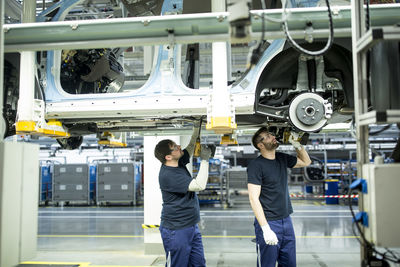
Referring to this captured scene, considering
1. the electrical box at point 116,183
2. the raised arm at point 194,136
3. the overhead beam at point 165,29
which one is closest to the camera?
the overhead beam at point 165,29

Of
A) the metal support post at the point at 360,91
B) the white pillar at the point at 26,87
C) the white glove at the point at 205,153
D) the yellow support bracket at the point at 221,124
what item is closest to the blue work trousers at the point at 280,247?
the white glove at the point at 205,153

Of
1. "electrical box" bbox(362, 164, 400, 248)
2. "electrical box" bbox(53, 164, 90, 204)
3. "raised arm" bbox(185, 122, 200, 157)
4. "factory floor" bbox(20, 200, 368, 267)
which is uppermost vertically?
"raised arm" bbox(185, 122, 200, 157)

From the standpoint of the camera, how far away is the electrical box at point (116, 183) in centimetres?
1377

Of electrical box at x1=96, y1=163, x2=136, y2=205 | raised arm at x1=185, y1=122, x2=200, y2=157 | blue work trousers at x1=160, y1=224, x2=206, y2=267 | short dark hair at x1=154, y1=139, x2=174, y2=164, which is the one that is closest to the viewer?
blue work trousers at x1=160, y1=224, x2=206, y2=267

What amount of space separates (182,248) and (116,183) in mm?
11194

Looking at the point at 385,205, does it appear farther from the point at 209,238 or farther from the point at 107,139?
the point at 209,238

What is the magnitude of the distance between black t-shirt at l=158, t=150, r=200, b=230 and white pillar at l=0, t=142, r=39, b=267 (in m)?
1.51

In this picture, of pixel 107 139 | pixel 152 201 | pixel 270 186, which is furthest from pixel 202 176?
pixel 152 201

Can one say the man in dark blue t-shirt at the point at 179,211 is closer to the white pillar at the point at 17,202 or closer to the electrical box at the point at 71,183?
the white pillar at the point at 17,202

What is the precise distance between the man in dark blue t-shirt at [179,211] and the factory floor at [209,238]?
2241 mm

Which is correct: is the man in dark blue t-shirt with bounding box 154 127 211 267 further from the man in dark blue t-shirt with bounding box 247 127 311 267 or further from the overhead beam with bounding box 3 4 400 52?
the overhead beam with bounding box 3 4 400 52

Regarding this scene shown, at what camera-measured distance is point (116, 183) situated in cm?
1389

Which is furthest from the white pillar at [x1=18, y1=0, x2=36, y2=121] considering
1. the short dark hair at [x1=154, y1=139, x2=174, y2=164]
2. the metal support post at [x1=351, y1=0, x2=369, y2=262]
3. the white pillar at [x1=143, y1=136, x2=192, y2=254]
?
the white pillar at [x1=143, y1=136, x2=192, y2=254]

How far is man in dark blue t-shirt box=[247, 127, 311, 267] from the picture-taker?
304 centimetres
